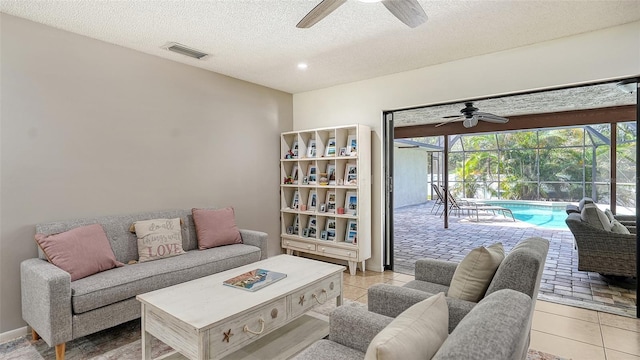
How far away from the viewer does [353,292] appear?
11.6ft

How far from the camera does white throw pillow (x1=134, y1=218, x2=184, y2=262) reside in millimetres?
3006

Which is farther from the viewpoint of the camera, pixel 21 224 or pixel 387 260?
pixel 387 260

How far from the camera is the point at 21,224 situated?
261cm

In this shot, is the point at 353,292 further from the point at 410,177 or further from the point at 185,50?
the point at 410,177

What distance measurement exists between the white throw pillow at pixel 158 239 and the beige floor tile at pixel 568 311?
3.50 metres

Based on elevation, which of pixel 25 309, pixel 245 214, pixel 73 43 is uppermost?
pixel 73 43

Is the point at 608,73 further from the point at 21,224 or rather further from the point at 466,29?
the point at 21,224

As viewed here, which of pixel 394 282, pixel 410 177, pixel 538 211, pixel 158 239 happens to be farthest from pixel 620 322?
pixel 410 177

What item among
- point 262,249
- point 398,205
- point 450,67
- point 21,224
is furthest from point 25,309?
point 398,205

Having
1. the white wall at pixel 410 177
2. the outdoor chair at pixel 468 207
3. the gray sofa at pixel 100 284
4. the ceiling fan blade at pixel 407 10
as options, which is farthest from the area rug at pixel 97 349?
the white wall at pixel 410 177

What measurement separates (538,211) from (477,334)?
37.9 feet

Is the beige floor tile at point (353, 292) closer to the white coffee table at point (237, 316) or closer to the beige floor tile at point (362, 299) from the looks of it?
the beige floor tile at point (362, 299)

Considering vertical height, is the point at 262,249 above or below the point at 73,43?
below

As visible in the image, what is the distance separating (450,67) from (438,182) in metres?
11.1
